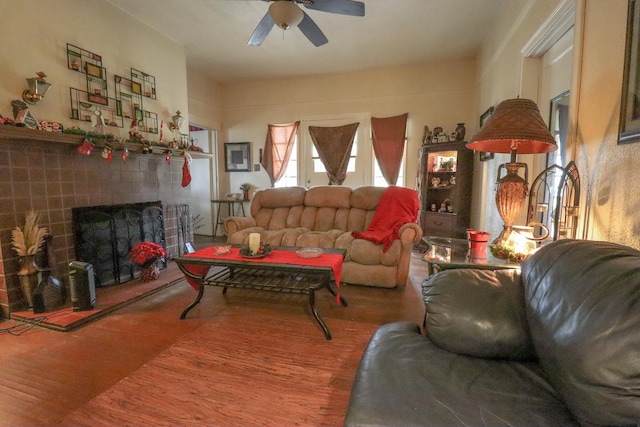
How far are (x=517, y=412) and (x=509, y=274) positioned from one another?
0.59m

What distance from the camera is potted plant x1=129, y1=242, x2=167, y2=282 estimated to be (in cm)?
301

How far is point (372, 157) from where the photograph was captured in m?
4.97

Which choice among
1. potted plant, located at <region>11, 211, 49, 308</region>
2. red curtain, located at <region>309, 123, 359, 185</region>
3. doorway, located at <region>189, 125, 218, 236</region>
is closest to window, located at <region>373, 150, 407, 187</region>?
red curtain, located at <region>309, 123, 359, 185</region>

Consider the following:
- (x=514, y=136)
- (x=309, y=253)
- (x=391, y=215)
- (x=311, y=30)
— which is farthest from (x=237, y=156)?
(x=514, y=136)

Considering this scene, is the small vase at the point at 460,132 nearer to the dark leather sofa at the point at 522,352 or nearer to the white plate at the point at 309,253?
the white plate at the point at 309,253

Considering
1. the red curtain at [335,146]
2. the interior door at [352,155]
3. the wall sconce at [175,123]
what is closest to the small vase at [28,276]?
the wall sconce at [175,123]

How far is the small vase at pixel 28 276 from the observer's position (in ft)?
7.54

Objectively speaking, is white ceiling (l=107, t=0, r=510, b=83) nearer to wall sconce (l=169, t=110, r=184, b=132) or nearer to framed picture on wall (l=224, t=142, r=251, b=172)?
wall sconce (l=169, t=110, r=184, b=132)

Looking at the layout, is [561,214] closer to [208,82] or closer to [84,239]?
[84,239]

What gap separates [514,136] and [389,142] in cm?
331

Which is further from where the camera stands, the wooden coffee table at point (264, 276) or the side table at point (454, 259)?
the wooden coffee table at point (264, 276)

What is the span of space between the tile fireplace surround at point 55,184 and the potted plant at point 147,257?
0.50 meters

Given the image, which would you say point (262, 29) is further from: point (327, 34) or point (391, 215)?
point (391, 215)

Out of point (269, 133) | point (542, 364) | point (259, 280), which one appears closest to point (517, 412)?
point (542, 364)
